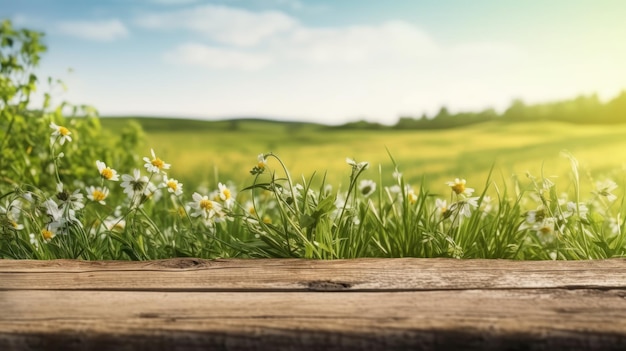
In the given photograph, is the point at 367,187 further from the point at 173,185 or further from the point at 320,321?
the point at 320,321

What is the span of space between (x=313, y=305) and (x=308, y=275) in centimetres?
28

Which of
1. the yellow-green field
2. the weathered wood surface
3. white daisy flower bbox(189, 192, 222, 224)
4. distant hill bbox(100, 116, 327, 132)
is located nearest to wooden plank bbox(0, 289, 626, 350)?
the weathered wood surface

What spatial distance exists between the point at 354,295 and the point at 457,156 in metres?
11.4

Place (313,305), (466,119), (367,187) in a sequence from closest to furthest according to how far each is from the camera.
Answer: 1. (313,305)
2. (367,187)
3. (466,119)

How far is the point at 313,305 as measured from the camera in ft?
5.86

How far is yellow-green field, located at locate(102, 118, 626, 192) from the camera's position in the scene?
430 inches

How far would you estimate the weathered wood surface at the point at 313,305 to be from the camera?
5.34 feet

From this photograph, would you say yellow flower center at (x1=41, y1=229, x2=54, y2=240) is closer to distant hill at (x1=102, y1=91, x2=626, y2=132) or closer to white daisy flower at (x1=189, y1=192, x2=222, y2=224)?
white daisy flower at (x1=189, y1=192, x2=222, y2=224)

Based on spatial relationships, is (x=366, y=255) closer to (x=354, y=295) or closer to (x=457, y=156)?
(x=354, y=295)

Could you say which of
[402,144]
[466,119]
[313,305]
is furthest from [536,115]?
[313,305]

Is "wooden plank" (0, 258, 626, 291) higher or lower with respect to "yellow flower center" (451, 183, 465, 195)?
lower

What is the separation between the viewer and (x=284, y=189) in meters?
2.64

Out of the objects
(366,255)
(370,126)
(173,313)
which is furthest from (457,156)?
(173,313)

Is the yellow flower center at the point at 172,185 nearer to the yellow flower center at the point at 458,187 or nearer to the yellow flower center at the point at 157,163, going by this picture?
the yellow flower center at the point at 157,163
